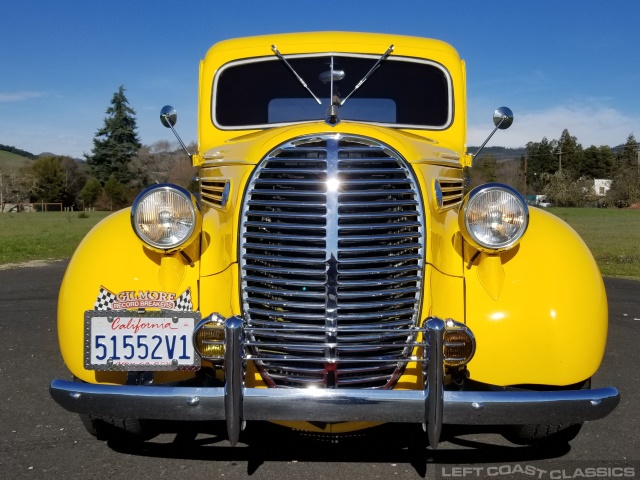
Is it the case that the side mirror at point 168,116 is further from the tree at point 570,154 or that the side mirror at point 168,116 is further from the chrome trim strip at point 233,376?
the tree at point 570,154

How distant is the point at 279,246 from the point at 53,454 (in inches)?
66.4

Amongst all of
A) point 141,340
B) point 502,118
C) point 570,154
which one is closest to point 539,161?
point 570,154

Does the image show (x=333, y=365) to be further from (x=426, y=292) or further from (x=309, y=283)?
(x=426, y=292)

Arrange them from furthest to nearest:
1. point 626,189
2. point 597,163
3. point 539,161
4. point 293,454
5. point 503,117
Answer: point 539,161 < point 597,163 < point 626,189 < point 503,117 < point 293,454

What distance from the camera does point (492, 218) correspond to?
2.73m

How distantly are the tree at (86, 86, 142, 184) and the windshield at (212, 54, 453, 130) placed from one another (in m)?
60.2

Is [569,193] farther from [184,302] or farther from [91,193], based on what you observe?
[184,302]

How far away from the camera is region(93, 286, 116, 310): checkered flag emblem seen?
9.14 ft

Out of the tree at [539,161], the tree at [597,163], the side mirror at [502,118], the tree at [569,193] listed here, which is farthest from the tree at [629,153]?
the side mirror at [502,118]

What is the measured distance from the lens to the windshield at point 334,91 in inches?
154

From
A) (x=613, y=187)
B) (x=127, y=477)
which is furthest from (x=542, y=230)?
(x=613, y=187)

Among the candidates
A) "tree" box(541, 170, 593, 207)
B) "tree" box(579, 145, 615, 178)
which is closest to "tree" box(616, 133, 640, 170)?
"tree" box(579, 145, 615, 178)

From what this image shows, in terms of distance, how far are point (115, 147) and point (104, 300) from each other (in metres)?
63.5

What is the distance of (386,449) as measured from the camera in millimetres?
3229
